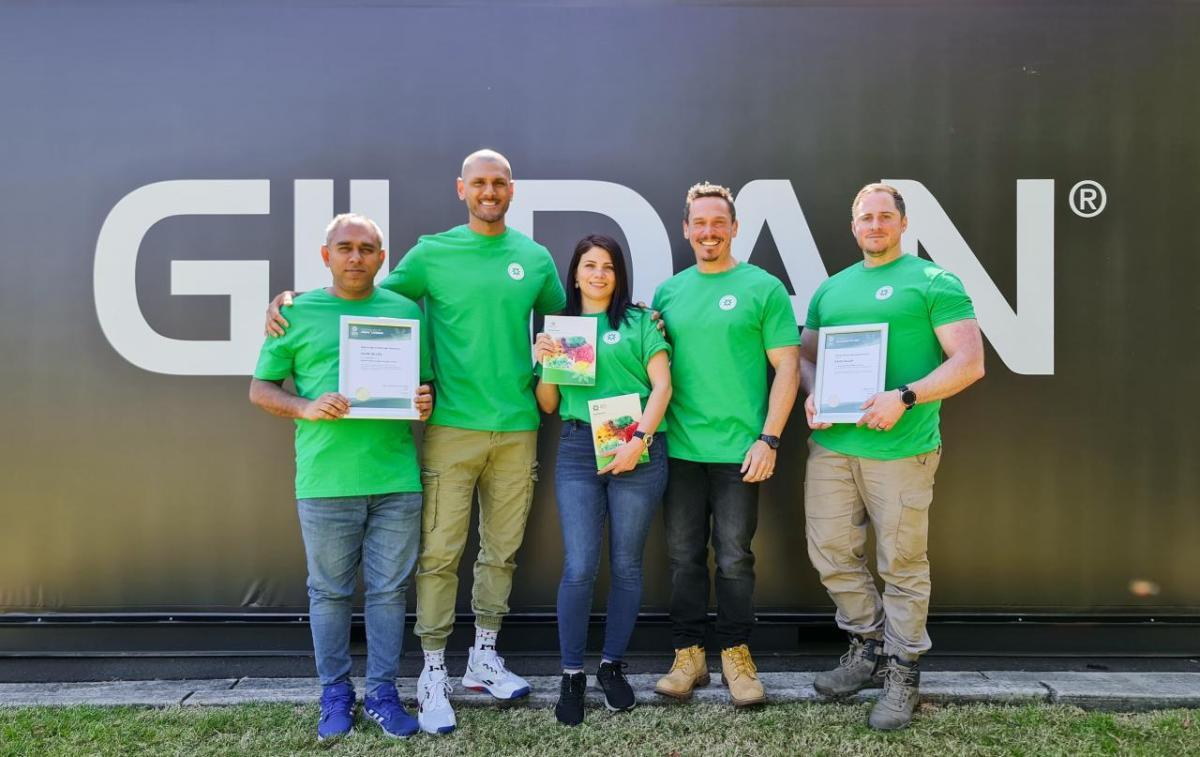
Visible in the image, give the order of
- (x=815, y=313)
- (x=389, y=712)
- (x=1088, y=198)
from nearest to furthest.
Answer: (x=389, y=712) → (x=815, y=313) → (x=1088, y=198)

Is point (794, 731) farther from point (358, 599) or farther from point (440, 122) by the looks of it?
point (440, 122)

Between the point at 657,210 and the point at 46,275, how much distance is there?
2.68 meters

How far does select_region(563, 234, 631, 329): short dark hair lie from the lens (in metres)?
2.55

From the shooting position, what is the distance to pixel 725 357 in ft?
8.46

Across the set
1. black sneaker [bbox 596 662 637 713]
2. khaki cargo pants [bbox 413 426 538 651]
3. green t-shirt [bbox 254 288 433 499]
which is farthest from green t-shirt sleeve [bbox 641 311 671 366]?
black sneaker [bbox 596 662 637 713]

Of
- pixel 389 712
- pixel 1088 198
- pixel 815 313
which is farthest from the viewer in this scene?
pixel 1088 198

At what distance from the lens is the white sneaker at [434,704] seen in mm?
2568

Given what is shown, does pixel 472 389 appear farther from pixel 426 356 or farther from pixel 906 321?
pixel 906 321

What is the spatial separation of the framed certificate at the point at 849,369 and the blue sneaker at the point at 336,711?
1.96 m

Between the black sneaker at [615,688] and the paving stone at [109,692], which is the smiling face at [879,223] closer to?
the black sneaker at [615,688]

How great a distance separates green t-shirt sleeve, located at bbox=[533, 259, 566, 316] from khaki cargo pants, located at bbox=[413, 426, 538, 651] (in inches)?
19.0

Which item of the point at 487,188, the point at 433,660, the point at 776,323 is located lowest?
the point at 433,660

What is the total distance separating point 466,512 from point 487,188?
1186 mm

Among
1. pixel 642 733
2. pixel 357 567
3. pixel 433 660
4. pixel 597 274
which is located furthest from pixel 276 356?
pixel 642 733
